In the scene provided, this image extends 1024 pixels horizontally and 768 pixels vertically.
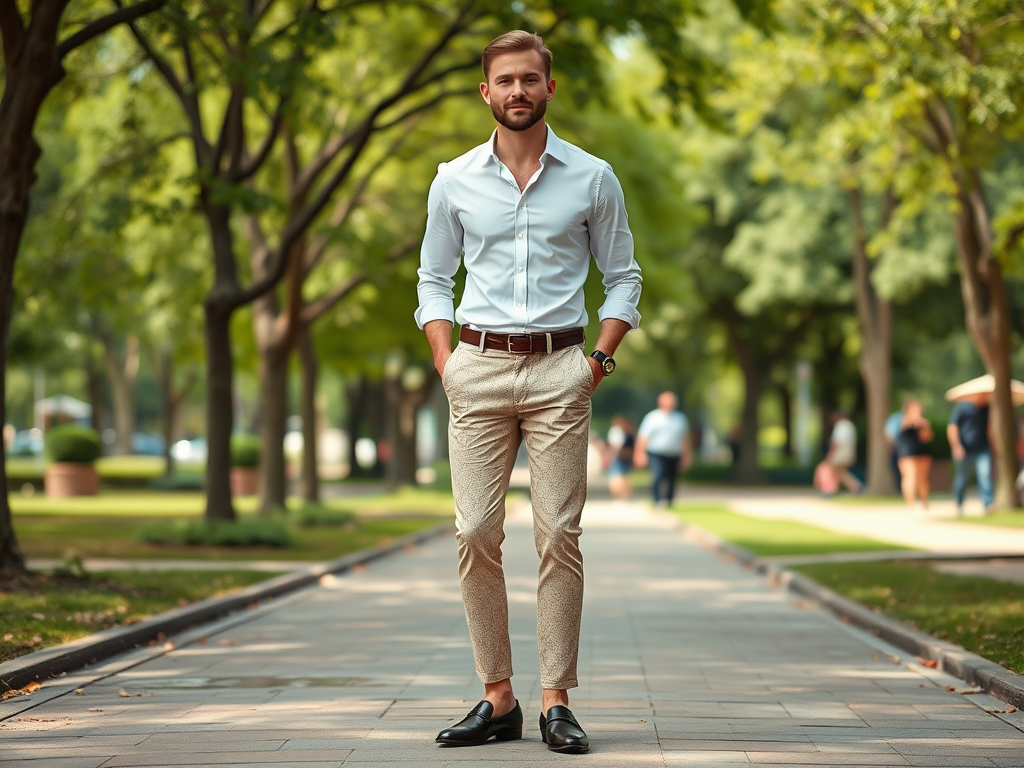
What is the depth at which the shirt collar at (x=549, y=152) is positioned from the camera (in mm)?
5307

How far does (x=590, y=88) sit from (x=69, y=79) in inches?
206

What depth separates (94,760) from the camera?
5.18 metres

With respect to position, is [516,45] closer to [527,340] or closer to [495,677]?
[527,340]

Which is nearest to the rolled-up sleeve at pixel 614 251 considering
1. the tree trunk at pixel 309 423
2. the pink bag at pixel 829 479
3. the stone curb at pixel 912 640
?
the stone curb at pixel 912 640

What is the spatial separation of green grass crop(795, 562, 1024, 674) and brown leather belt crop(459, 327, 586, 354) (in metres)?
3.13

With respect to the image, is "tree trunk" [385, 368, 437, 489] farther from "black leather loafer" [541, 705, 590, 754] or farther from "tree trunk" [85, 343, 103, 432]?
"black leather loafer" [541, 705, 590, 754]

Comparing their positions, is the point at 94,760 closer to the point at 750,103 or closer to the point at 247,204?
the point at 247,204

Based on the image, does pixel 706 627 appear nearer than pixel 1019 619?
No

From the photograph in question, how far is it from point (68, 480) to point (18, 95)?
22.6 meters

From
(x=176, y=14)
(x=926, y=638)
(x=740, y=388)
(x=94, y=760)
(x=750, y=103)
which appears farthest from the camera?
(x=740, y=388)

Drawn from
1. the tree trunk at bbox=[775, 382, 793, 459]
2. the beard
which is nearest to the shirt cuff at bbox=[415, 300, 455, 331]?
the beard

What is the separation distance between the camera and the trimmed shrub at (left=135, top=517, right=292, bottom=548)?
1605cm

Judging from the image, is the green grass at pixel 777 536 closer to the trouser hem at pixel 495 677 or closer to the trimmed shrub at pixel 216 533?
the trimmed shrub at pixel 216 533

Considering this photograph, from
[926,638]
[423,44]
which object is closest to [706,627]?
[926,638]
